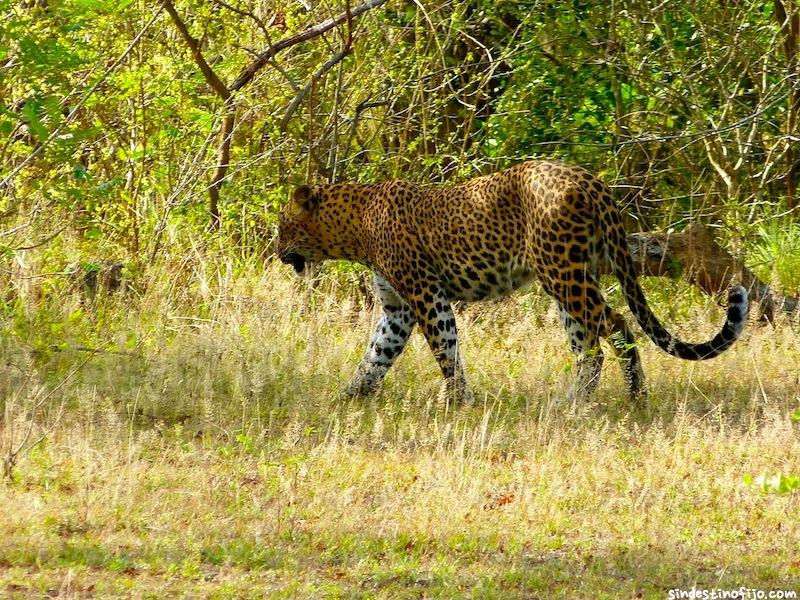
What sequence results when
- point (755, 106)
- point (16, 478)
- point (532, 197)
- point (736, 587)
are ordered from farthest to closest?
point (755, 106)
point (532, 197)
point (16, 478)
point (736, 587)

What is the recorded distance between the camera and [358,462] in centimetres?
704

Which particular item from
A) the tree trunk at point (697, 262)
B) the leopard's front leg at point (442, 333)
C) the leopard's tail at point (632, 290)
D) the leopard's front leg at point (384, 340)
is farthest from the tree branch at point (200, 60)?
the leopard's tail at point (632, 290)

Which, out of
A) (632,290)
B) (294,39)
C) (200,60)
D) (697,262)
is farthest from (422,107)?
(632,290)

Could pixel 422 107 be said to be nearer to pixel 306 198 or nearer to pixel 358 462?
pixel 306 198

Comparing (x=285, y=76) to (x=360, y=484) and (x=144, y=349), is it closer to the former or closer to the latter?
(x=144, y=349)

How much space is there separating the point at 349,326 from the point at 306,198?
114 cm

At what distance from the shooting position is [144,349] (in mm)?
9273

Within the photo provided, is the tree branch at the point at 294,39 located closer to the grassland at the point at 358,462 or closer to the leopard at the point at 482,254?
the leopard at the point at 482,254

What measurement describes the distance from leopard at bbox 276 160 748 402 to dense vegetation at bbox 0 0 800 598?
0.31 metres

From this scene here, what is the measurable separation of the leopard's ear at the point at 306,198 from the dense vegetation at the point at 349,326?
854mm

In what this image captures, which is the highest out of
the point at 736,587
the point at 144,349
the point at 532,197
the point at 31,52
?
the point at 31,52

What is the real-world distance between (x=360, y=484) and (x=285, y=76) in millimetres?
5043

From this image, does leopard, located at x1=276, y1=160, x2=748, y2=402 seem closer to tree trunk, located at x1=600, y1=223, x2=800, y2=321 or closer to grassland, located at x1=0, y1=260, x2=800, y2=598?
grassland, located at x1=0, y1=260, x2=800, y2=598

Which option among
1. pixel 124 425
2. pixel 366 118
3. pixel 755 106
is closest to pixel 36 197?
pixel 366 118
